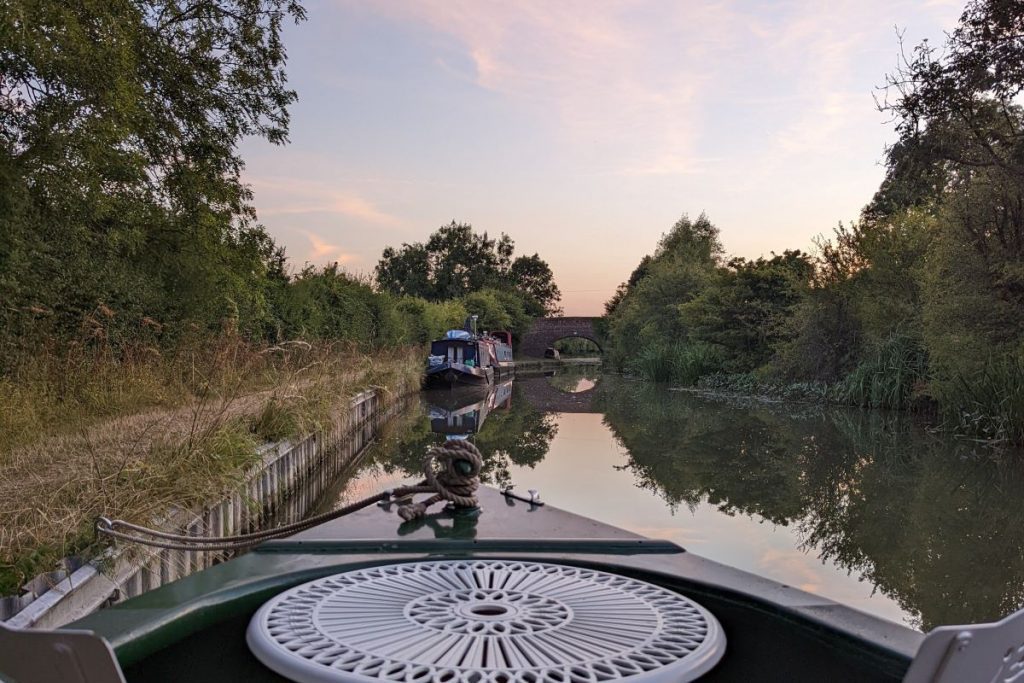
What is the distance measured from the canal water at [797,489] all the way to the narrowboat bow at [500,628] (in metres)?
2.71

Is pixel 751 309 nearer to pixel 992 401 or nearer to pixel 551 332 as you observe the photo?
pixel 992 401

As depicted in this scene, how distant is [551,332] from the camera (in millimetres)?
49375

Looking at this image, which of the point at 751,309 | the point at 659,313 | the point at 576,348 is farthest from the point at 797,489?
the point at 576,348

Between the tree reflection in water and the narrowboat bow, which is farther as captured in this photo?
the tree reflection in water

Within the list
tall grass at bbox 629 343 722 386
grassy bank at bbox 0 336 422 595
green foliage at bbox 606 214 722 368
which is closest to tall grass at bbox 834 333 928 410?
tall grass at bbox 629 343 722 386

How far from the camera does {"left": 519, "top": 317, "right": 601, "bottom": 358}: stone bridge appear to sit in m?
49.2

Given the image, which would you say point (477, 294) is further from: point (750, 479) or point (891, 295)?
point (750, 479)

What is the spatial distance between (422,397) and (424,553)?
1542 cm

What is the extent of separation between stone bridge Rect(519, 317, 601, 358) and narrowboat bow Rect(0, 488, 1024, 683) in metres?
46.9

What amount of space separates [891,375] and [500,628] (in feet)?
44.6

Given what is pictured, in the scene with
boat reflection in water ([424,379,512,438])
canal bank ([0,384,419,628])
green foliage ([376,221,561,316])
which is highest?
green foliage ([376,221,561,316])

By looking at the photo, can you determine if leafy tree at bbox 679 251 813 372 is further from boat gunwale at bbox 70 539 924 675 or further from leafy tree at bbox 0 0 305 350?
boat gunwale at bbox 70 539 924 675

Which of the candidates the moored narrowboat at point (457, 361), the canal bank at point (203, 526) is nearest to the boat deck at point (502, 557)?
the canal bank at point (203, 526)

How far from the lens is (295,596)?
1.61m
